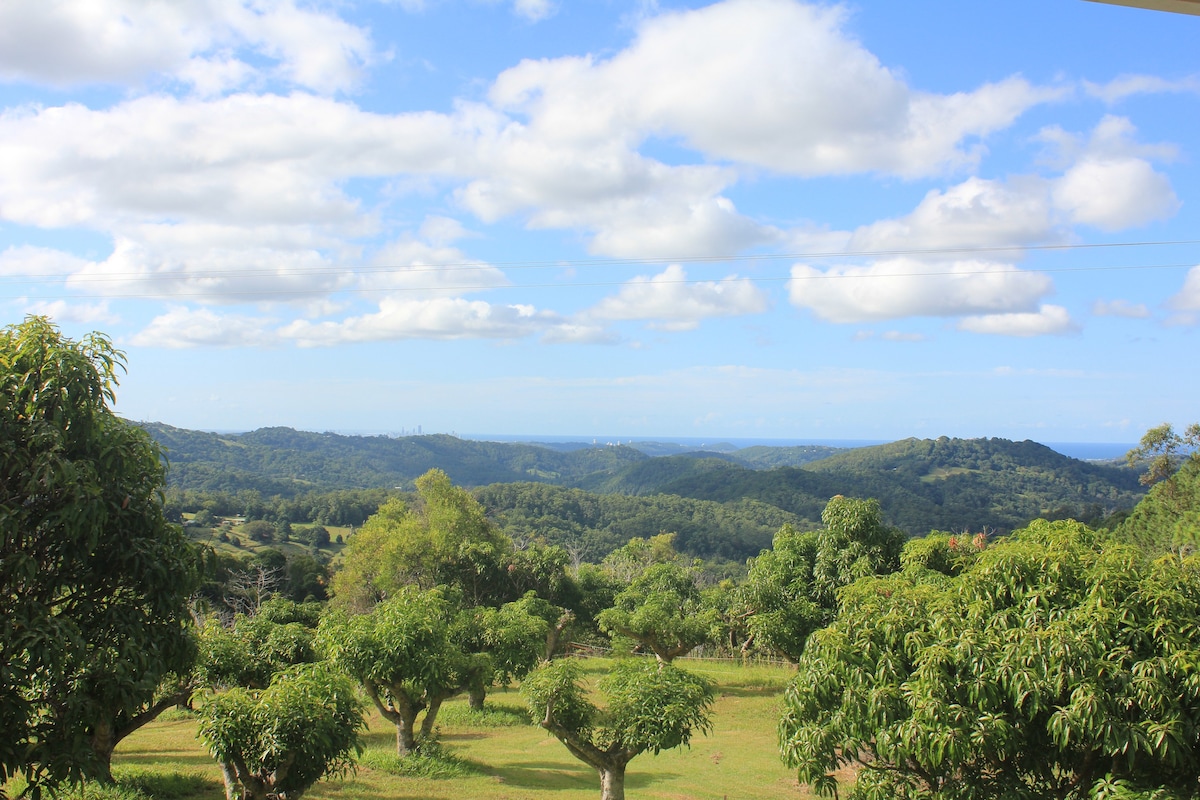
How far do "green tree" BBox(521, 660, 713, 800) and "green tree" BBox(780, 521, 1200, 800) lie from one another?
2.68 m

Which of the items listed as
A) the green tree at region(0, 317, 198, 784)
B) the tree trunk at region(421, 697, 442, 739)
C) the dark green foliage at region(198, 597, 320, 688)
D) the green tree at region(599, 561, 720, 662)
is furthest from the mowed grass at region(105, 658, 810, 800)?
the green tree at region(0, 317, 198, 784)

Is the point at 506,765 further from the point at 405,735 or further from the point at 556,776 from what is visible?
the point at 405,735

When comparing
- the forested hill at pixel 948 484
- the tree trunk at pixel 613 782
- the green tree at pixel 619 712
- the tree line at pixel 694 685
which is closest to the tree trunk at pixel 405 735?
the green tree at pixel 619 712

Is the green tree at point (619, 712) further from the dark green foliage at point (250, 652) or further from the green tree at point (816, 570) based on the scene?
the green tree at point (816, 570)

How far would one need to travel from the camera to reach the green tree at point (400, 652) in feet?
37.7

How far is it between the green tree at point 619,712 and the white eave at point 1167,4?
878 centimetres

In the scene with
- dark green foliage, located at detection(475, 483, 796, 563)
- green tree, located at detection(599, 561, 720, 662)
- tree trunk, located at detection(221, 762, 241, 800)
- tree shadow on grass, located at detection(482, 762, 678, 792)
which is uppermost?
tree trunk, located at detection(221, 762, 241, 800)

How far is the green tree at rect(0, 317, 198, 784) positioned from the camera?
5.73 m

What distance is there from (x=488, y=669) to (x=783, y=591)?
26.2 feet

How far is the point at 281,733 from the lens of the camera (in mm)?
8039

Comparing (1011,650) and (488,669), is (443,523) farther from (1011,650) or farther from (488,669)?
(1011,650)

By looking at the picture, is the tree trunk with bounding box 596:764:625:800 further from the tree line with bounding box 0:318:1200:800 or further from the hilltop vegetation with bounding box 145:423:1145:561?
the hilltop vegetation with bounding box 145:423:1145:561

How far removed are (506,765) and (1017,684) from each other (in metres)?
9.78

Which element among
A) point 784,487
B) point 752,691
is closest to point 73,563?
point 752,691
